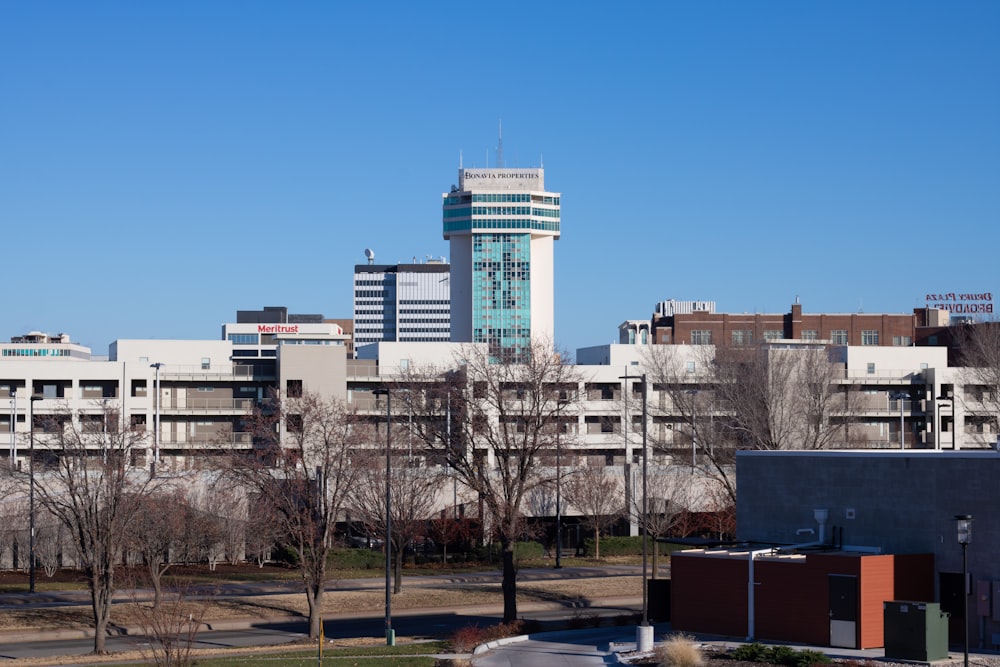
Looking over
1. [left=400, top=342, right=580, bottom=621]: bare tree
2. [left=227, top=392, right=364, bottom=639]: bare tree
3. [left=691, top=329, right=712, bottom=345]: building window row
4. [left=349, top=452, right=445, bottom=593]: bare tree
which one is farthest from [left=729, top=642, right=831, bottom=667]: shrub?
[left=691, top=329, right=712, bottom=345]: building window row

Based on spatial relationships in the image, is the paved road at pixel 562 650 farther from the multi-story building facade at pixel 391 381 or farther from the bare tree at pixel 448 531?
the multi-story building facade at pixel 391 381

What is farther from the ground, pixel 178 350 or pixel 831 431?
pixel 178 350

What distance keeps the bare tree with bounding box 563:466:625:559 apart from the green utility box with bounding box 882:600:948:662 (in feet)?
132

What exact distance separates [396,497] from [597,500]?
14513 millimetres

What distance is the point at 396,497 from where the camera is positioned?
70188 mm

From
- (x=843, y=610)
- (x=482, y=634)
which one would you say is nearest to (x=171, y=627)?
(x=482, y=634)

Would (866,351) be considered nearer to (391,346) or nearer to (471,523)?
(391,346)

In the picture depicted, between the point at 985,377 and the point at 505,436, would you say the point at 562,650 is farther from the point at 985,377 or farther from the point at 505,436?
the point at 985,377

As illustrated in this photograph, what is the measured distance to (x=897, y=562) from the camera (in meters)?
38.7

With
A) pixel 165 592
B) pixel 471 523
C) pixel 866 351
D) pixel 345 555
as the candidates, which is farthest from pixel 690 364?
pixel 165 592

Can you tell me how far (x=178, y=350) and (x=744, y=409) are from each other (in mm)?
49479

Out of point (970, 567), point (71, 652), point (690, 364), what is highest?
point (690, 364)

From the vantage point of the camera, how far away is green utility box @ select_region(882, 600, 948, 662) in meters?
34.7

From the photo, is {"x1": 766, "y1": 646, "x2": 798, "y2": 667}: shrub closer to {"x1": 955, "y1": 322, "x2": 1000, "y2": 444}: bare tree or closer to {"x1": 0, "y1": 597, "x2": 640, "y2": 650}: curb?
{"x1": 0, "y1": 597, "x2": 640, "y2": 650}: curb
